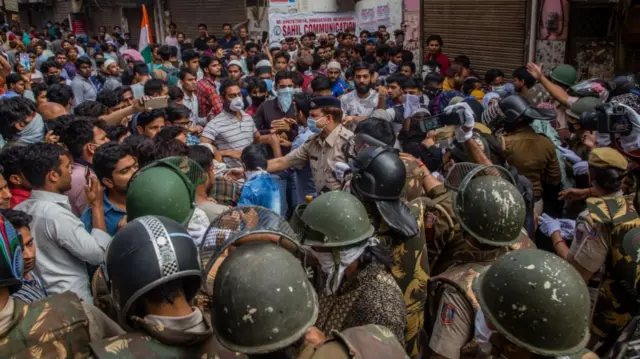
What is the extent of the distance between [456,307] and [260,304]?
1.01 metres

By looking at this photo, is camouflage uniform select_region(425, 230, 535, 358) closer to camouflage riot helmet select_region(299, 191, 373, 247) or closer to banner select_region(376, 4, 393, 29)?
camouflage riot helmet select_region(299, 191, 373, 247)

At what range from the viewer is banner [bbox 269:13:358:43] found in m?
14.9

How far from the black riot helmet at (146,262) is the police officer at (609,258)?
2.13m

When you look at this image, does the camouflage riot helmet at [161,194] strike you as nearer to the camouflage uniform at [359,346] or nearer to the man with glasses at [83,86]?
the camouflage uniform at [359,346]

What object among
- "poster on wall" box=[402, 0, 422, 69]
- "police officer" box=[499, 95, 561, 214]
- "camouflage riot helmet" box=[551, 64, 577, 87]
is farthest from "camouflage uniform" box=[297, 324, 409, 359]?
"poster on wall" box=[402, 0, 422, 69]

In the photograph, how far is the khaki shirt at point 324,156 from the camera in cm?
469

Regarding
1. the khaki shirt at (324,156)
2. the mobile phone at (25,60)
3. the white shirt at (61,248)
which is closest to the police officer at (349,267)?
the white shirt at (61,248)

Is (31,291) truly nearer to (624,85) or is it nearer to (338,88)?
(624,85)

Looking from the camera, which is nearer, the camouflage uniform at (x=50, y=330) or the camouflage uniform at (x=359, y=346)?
the camouflage uniform at (x=359, y=346)

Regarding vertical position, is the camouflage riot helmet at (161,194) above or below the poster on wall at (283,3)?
below

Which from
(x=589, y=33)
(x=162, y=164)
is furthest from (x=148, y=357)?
(x=589, y=33)

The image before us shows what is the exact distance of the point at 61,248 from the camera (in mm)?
3127

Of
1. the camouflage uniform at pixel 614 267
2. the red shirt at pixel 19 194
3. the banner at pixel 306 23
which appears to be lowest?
the camouflage uniform at pixel 614 267

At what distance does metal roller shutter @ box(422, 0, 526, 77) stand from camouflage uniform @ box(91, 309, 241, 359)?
9.04 meters
